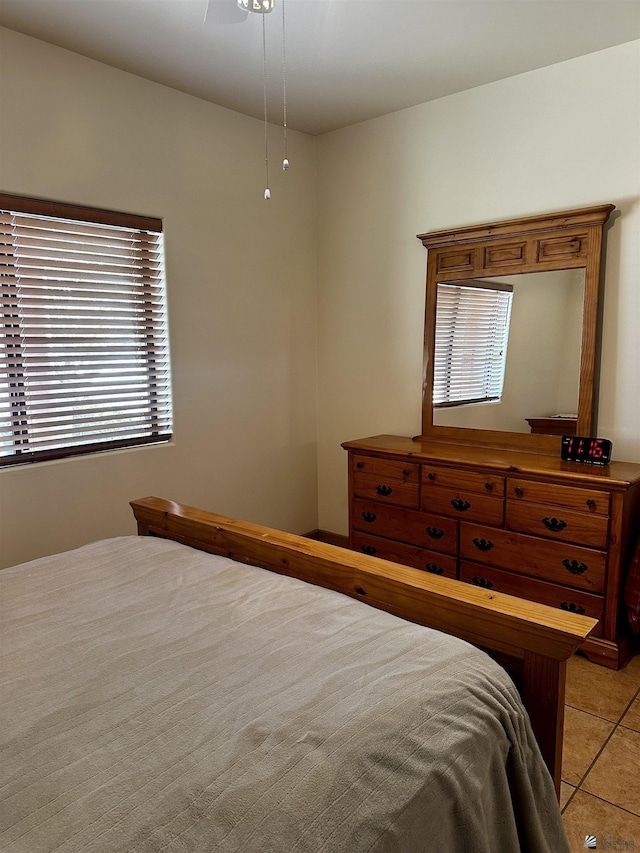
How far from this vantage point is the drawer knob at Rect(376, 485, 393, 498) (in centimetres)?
330

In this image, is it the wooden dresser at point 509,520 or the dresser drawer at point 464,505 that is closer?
the wooden dresser at point 509,520

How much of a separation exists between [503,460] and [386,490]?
665 millimetres

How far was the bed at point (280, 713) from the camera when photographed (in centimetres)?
88

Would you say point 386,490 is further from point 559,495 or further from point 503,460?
point 559,495

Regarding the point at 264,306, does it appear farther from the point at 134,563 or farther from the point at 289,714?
the point at 289,714

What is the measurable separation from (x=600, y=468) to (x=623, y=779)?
1246 mm

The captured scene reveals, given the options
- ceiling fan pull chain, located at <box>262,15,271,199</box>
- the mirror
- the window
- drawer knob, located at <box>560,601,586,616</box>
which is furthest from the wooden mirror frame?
the window

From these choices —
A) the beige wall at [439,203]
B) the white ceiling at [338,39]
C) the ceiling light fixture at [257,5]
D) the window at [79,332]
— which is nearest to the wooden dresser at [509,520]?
the beige wall at [439,203]

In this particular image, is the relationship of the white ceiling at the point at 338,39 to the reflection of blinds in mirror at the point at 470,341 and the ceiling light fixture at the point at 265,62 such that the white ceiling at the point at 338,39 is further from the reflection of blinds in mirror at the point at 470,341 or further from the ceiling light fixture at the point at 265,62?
the reflection of blinds in mirror at the point at 470,341

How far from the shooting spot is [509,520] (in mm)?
2834

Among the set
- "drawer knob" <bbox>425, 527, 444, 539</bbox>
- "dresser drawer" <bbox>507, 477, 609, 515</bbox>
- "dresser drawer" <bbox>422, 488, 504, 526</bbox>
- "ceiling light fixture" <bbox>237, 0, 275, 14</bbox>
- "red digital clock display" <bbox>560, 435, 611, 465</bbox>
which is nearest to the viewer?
"ceiling light fixture" <bbox>237, 0, 275, 14</bbox>

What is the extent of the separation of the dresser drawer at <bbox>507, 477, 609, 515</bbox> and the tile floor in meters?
0.72

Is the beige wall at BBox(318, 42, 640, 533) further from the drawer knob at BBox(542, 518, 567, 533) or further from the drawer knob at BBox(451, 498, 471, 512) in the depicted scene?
the drawer knob at BBox(451, 498, 471, 512)

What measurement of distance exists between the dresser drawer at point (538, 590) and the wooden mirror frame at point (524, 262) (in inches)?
26.4
